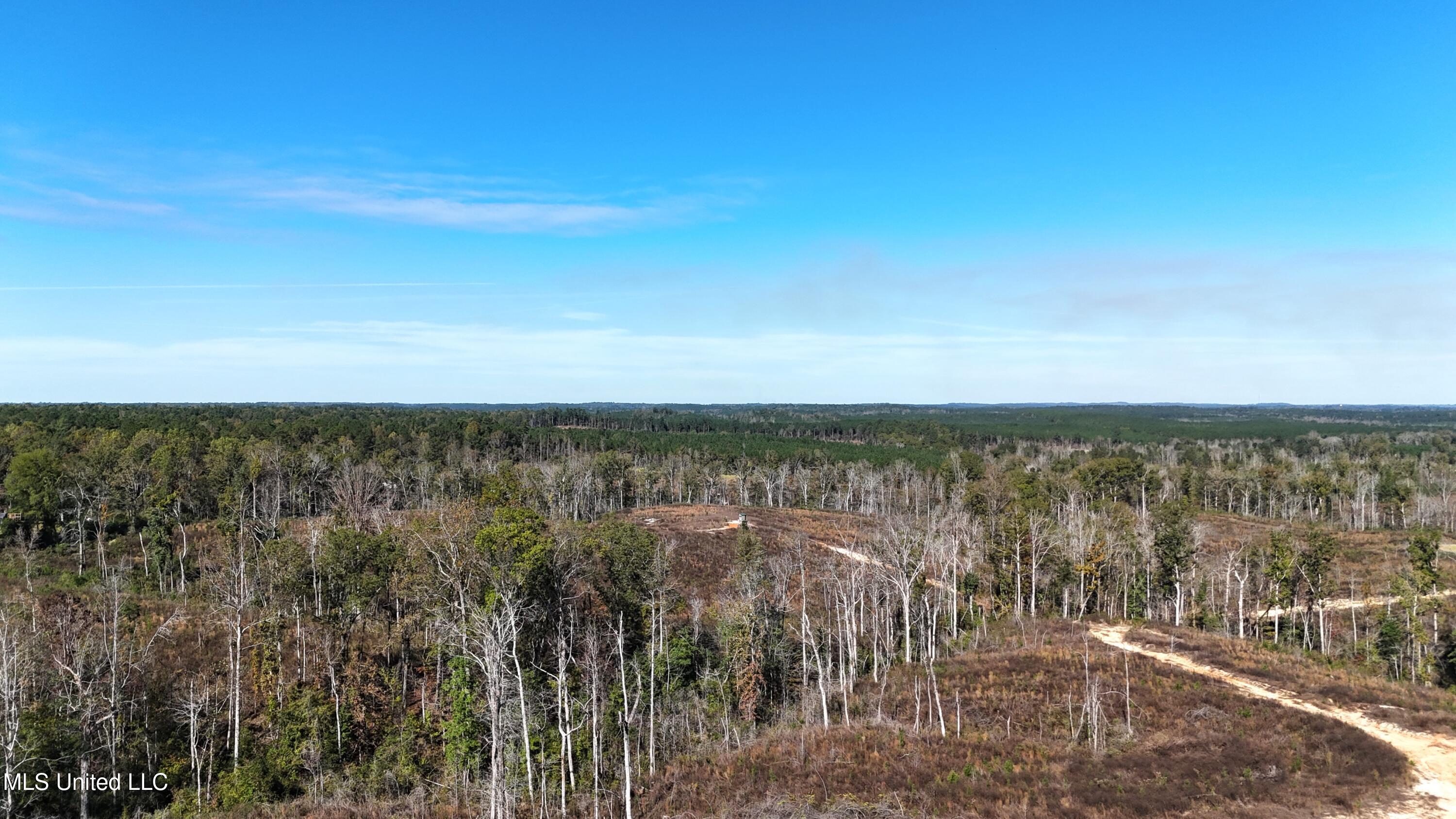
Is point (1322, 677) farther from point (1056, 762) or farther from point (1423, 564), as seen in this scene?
point (1423, 564)

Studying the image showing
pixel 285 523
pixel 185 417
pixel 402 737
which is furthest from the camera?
pixel 185 417

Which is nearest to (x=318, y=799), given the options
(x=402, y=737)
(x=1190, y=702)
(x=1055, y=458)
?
(x=402, y=737)

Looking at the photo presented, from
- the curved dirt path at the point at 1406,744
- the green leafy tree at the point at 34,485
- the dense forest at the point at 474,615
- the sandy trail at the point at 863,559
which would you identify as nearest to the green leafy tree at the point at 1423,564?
the dense forest at the point at 474,615

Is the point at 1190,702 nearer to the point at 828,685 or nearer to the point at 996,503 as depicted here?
the point at 828,685

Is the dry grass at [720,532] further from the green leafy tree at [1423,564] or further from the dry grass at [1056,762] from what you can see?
the green leafy tree at [1423,564]

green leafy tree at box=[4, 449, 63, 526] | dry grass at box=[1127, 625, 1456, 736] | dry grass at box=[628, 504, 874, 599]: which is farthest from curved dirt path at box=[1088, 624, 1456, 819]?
green leafy tree at box=[4, 449, 63, 526]

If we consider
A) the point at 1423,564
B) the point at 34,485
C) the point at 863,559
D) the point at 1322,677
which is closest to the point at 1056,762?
the point at 1322,677
